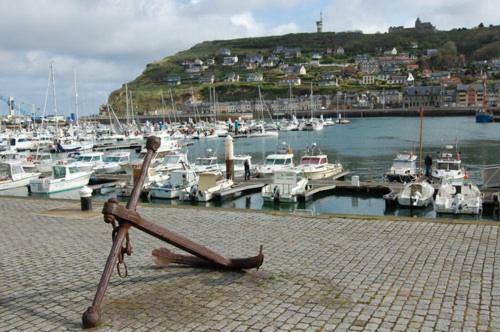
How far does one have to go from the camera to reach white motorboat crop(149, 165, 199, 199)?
29344mm

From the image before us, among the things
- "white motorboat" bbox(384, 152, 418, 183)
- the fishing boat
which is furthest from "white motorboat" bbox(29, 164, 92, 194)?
"white motorboat" bbox(384, 152, 418, 183)

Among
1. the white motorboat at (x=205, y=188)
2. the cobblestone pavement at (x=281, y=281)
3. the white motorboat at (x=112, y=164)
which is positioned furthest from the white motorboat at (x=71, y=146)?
the cobblestone pavement at (x=281, y=281)

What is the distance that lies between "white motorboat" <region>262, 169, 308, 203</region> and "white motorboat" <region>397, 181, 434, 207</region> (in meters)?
5.19

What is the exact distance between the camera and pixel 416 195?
24.9 metres

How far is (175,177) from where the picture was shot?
30.1m

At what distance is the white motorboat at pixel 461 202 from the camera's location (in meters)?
22.6

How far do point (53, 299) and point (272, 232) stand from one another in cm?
568

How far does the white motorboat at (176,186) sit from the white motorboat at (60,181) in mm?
6061

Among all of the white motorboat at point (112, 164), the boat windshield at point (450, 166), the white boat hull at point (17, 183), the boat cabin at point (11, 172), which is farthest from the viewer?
the white motorboat at point (112, 164)

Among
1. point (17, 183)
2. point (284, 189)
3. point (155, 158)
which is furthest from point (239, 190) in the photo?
point (155, 158)

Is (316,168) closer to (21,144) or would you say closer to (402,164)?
(402,164)

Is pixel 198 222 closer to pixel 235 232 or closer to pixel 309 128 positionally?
pixel 235 232

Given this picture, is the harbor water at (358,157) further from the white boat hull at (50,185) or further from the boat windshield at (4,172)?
the boat windshield at (4,172)

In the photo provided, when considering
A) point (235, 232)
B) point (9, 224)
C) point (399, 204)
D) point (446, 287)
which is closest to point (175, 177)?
point (399, 204)
